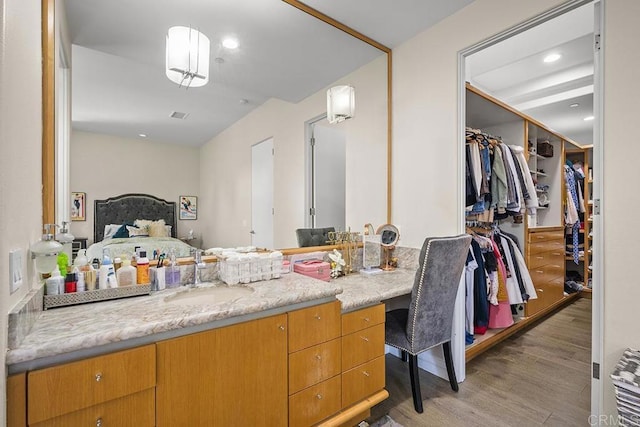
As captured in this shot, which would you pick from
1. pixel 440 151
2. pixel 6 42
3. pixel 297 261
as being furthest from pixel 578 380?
pixel 6 42

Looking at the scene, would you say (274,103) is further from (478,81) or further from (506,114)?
(478,81)

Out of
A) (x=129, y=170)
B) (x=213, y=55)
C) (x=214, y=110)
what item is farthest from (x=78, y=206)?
(x=213, y=55)

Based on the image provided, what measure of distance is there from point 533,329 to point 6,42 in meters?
4.14

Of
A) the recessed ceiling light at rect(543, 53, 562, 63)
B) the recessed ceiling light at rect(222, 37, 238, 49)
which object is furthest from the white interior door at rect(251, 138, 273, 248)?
the recessed ceiling light at rect(543, 53, 562, 63)

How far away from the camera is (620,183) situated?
1.44 m

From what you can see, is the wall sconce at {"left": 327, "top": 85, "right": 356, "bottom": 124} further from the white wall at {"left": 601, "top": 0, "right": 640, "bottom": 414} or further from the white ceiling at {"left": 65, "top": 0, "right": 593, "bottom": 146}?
the white wall at {"left": 601, "top": 0, "right": 640, "bottom": 414}

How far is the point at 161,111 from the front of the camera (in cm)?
162

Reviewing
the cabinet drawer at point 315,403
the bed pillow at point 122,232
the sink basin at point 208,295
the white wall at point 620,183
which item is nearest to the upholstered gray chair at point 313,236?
the sink basin at point 208,295

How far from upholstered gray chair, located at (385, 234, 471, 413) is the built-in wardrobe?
30.7 inches

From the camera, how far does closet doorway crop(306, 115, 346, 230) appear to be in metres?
2.31

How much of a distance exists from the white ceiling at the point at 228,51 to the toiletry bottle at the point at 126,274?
66 centimetres

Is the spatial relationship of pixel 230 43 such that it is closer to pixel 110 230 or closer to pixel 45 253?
pixel 110 230

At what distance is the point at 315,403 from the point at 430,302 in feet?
2.79

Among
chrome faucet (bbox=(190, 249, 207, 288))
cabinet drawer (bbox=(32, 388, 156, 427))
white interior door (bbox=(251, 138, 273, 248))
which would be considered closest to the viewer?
cabinet drawer (bbox=(32, 388, 156, 427))
